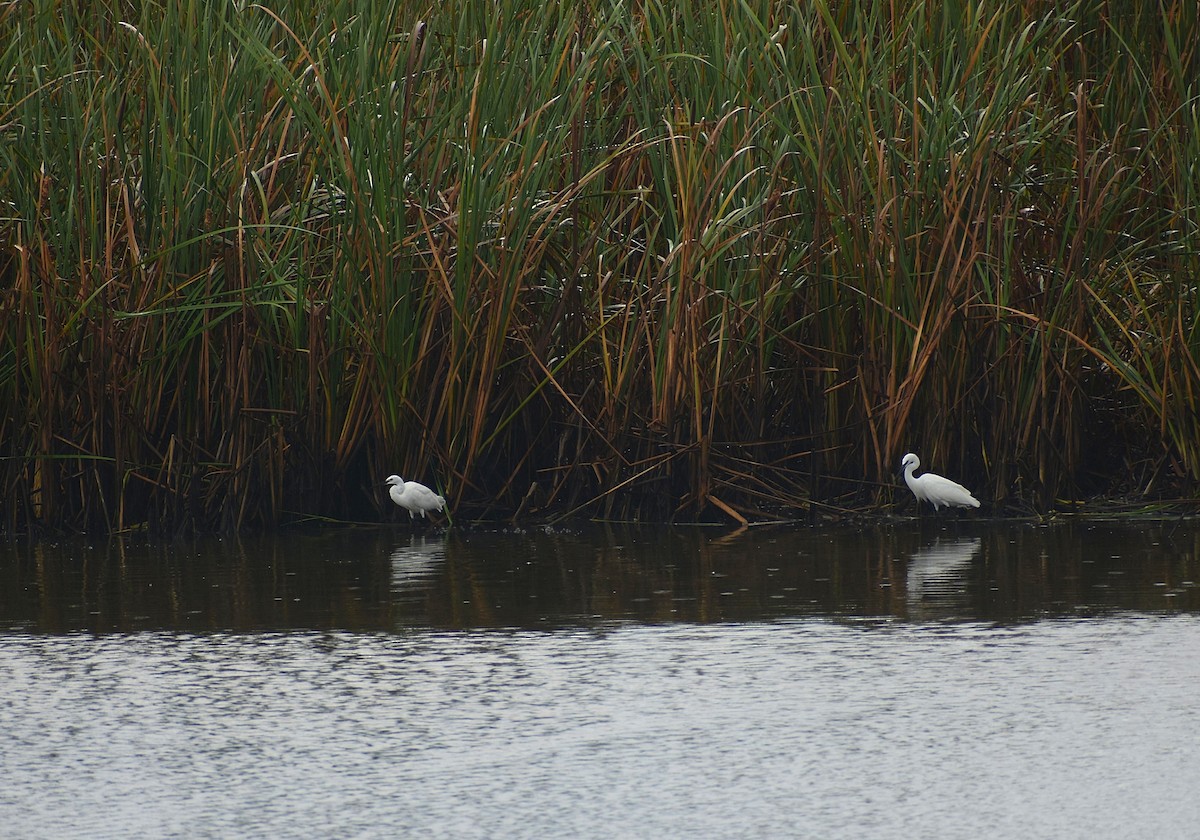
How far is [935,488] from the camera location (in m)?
8.17

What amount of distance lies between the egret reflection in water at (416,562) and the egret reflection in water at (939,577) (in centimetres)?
174

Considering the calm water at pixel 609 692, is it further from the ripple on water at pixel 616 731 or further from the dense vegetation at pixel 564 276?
the dense vegetation at pixel 564 276

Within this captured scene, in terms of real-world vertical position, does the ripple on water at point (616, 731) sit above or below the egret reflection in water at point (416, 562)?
below

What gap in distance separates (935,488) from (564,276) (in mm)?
1865

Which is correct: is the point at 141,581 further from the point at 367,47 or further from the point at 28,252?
the point at 367,47

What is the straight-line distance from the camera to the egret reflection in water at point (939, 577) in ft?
21.1

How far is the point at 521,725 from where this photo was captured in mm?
4957

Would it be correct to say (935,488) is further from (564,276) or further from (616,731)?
(616,731)

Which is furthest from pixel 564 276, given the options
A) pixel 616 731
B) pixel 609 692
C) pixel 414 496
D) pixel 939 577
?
pixel 616 731

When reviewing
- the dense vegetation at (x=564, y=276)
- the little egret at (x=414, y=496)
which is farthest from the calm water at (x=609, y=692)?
the dense vegetation at (x=564, y=276)

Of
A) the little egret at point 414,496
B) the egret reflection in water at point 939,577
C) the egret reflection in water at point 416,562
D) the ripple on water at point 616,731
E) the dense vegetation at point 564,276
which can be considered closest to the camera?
the ripple on water at point 616,731

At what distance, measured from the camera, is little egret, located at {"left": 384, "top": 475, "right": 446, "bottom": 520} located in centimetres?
811

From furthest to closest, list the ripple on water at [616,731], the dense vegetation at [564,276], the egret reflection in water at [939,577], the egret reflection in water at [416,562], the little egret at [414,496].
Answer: the dense vegetation at [564,276], the little egret at [414,496], the egret reflection in water at [416,562], the egret reflection in water at [939,577], the ripple on water at [616,731]

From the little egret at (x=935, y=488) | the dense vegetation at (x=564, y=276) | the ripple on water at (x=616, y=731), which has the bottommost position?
the ripple on water at (x=616, y=731)
